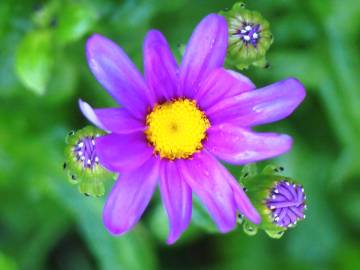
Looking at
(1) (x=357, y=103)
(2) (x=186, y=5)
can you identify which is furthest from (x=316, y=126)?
(2) (x=186, y=5)

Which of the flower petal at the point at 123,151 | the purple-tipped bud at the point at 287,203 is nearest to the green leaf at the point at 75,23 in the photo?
the flower petal at the point at 123,151

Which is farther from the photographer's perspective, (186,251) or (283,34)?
(186,251)

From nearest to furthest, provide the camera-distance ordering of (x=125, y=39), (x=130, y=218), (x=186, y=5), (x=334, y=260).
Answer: (x=130, y=218) < (x=125, y=39) < (x=186, y=5) < (x=334, y=260)

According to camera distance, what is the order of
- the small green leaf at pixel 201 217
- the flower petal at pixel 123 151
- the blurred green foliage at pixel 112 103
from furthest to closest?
the blurred green foliage at pixel 112 103 → the small green leaf at pixel 201 217 → the flower petal at pixel 123 151

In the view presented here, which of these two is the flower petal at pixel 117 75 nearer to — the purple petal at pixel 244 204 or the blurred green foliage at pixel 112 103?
the purple petal at pixel 244 204

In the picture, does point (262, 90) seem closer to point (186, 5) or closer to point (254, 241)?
point (186, 5)

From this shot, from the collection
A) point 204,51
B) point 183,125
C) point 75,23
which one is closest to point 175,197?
point 183,125
